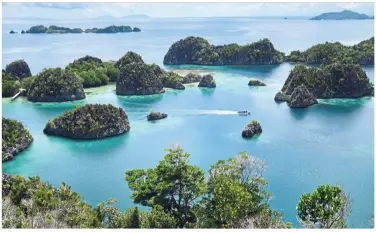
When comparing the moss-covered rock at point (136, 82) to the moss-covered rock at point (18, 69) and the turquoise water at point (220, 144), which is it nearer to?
the turquoise water at point (220, 144)

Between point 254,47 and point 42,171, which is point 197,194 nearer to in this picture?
point 42,171

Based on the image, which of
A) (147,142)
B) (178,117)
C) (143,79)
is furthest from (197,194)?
(143,79)

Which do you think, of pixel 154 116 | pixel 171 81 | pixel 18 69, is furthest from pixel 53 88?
pixel 18 69

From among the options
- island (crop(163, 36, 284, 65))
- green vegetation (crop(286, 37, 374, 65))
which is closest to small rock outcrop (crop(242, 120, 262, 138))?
green vegetation (crop(286, 37, 374, 65))

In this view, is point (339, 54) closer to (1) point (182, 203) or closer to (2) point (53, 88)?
(2) point (53, 88)

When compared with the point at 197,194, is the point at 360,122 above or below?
below

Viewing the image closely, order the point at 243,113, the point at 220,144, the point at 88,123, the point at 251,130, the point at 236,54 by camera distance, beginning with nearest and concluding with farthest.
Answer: the point at 220,144 < the point at 88,123 < the point at 251,130 < the point at 243,113 < the point at 236,54

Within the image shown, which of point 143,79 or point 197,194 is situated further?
point 143,79
